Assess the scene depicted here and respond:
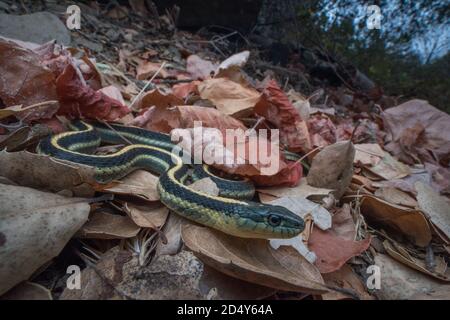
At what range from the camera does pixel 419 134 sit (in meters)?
2.84

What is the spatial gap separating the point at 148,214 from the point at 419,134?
2.43 meters

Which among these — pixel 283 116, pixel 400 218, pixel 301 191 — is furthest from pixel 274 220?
pixel 283 116

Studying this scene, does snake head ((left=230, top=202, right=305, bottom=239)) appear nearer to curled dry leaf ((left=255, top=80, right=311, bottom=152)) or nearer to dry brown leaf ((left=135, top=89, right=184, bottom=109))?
curled dry leaf ((left=255, top=80, right=311, bottom=152))

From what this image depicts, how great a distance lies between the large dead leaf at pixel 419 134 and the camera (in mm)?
2725

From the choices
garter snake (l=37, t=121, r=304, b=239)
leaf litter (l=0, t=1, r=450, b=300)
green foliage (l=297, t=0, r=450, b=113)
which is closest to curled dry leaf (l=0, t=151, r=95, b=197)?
leaf litter (l=0, t=1, r=450, b=300)

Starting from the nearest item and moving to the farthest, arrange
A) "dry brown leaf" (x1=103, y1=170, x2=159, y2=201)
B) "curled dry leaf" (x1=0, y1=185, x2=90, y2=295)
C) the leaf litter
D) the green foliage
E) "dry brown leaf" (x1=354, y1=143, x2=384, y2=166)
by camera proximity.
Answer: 1. "curled dry leaf" (x1=0, y1=185, x2=90, y2=295)
2. the leaf litter
3. "dry brown leaf" (x1=103, y1=170, x2=159, y2=201)
4. "dry brown leaf" (x1=354, y1=143, x2=384, y2=166)
5. the green foliage

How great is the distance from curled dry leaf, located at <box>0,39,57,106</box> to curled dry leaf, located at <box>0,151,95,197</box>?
2.02 ft

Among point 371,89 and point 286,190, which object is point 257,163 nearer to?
point 286,190

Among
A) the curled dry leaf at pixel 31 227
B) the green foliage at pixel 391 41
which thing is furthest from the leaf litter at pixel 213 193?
the green foliage at pixel 391 41

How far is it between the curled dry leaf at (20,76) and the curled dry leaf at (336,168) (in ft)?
5.01

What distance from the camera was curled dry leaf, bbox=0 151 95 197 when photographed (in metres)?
1.25

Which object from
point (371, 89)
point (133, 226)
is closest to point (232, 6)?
point (371, 89)

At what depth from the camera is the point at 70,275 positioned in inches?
43.4

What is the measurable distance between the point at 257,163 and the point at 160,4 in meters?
4.50
